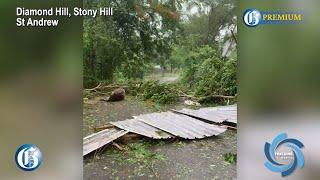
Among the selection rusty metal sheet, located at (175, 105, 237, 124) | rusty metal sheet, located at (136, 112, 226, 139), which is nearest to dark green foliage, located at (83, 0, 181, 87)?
rusty metal sheet, located at (136, 112, 226, 139)

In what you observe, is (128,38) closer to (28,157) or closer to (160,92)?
(160,92)

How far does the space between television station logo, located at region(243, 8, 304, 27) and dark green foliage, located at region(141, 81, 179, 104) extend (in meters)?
0.82

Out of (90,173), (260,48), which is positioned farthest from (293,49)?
(90,173)

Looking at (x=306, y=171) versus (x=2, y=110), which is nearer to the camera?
(x=2, y=110)

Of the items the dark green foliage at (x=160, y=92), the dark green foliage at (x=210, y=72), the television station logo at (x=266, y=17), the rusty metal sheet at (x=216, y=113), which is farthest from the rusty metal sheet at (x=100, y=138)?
the television station logo at (x=266, y=17)

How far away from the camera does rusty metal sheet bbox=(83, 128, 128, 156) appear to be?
3.44 metres

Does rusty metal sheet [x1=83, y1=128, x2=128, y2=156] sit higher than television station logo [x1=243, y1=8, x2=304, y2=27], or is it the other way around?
television station logo [x1=243, y1=8, x2=304, y2=27]

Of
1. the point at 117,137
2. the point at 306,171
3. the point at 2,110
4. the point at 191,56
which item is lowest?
the point at 306,171

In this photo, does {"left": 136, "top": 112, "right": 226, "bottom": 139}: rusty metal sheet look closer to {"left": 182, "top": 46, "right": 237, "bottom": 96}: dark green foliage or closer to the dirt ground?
the dirt ground

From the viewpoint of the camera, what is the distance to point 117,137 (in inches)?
138

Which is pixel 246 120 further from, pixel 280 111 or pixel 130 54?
pixel 130 54

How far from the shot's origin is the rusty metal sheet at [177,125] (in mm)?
3568

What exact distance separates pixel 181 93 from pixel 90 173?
38.5 inches

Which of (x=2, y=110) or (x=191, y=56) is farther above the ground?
(x=191, y=56)
